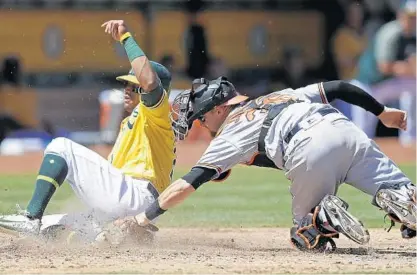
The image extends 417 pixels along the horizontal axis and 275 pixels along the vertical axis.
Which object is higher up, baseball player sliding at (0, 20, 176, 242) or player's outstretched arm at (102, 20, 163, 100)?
player's outstretched arm at (102, 20, 163, 100)

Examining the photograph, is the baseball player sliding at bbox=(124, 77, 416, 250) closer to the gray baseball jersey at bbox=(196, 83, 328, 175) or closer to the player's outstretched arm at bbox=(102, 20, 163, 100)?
the gray baseball jersey at bbox=(196, 83, 328, 175)

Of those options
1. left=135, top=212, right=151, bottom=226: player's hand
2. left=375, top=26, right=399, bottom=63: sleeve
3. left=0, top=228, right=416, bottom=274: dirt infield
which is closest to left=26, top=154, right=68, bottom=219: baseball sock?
left=0, top=228, right=416, bottom=274: dirt infield

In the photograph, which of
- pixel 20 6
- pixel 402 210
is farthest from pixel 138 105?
pixel 20 6

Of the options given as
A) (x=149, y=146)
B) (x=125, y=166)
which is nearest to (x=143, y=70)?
(x=149, y=146)

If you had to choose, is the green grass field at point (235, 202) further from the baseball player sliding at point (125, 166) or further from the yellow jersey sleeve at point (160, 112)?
the yellow jersey sleeve at point (160, 112)

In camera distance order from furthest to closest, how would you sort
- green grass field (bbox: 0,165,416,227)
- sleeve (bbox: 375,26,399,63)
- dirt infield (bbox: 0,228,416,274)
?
sleeve (bbox: 375,26,399,63)
green grass field (bbox: 0,165,416,227)
dirt infield (bbox: 0,228,416,274)

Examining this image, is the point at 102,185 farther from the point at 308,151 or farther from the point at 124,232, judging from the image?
the point at 308,151

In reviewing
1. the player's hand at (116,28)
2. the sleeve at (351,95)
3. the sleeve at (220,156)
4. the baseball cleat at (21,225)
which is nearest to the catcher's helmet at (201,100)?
the sleeve at (220,156)
